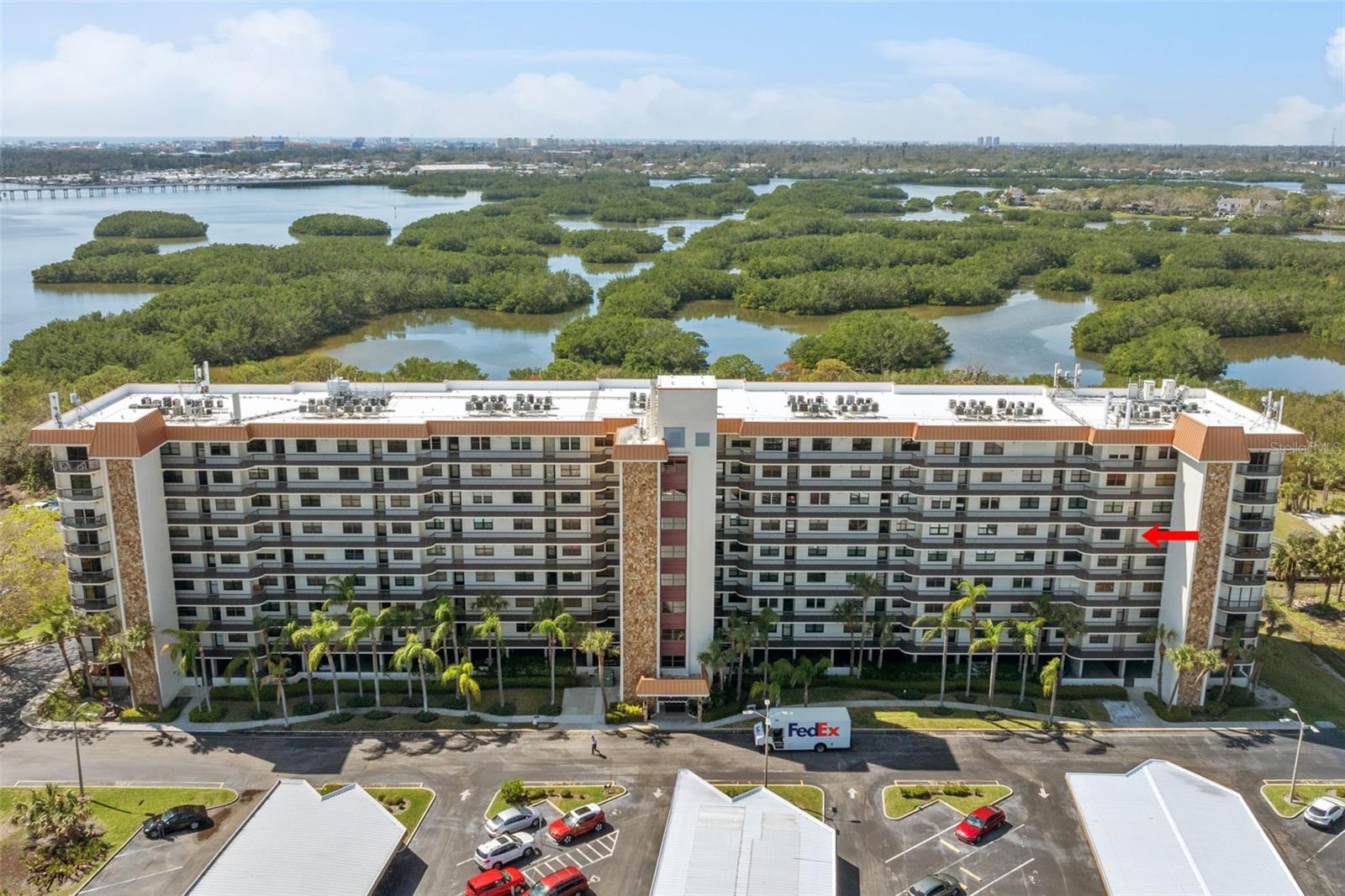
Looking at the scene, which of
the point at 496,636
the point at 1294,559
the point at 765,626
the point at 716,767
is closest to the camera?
the point at 716,767

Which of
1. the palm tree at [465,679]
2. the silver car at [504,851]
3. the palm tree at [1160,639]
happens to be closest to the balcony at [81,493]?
the palm tree at [465,679]

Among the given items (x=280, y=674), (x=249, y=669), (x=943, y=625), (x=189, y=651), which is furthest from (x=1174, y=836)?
(x=189, y=651)

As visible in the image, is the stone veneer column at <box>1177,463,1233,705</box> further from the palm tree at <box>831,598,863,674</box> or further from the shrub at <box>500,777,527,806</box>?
the shrub at <box>500,777,527,806</box>

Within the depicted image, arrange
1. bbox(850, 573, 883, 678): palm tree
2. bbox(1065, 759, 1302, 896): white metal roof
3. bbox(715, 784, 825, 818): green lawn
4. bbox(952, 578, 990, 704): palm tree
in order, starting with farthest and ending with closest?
bbox(850, 573, 883, 678): palm tree < bbox(952, 578, 990, 704): palm tree < bbox(715, 784, 825, 818): green lawn < bbox(1065, 759, 1302, 896): white metal roof

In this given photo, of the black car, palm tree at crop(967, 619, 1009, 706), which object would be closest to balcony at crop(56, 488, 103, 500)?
the black car

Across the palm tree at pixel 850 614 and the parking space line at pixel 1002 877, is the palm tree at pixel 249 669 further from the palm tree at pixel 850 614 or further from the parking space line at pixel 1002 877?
the parking space line at pixel 1002 877

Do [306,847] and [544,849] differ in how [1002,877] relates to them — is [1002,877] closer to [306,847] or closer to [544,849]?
[544,849]

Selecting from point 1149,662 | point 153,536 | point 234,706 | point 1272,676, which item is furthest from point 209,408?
point 1272,676
